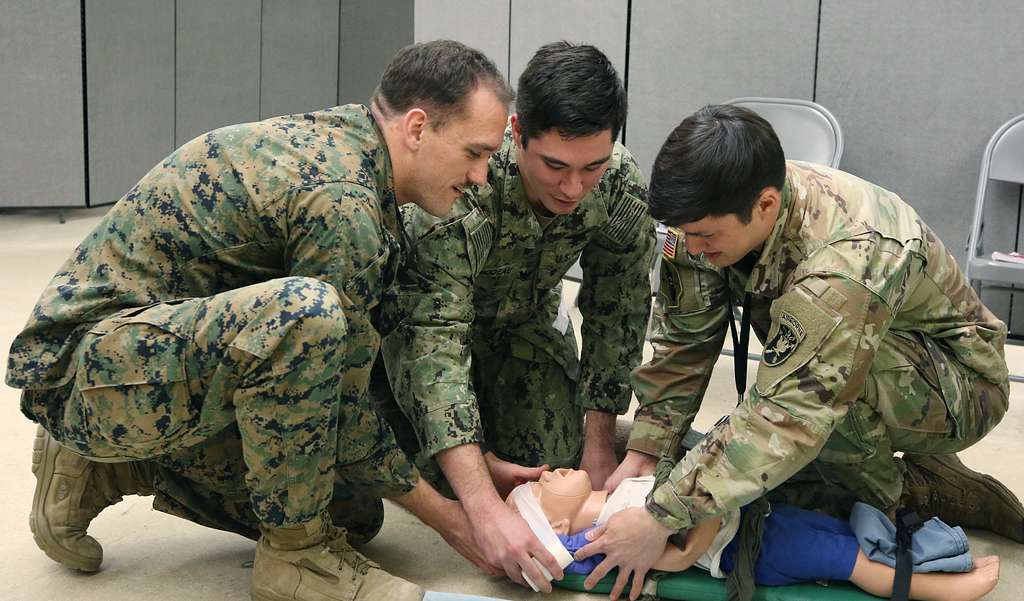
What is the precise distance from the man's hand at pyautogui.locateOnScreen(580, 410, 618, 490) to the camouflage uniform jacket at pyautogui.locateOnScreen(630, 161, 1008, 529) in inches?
23.2

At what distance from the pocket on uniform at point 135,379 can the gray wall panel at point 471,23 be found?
3.71m

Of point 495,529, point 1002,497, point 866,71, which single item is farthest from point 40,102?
point 1002,497

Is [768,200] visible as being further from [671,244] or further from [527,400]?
[527,400]

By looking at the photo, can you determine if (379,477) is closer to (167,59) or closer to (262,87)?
(167,59)

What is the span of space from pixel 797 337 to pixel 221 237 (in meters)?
1.11

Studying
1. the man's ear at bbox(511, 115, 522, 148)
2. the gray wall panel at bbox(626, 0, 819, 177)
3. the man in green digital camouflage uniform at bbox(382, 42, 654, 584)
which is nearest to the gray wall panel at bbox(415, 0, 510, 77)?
the gray wall panel at bbox(626, 0, 819, 177)

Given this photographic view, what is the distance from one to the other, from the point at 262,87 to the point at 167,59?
118 centimetres

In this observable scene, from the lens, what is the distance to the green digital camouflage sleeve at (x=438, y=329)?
2328 mm

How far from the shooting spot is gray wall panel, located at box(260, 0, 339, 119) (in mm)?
8750

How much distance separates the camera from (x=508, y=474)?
8.43 feet

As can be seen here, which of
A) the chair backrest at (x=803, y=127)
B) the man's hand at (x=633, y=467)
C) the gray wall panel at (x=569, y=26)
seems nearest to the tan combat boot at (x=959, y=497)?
the man's hand at (x=633, y=467)

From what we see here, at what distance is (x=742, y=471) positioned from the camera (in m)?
2.10

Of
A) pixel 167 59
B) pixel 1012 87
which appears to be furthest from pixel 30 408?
pixel 167 59

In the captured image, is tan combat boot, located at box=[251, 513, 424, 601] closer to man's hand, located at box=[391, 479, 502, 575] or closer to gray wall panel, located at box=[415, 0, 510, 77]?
man's hand, located at box=[391, 479, 502, 575]
